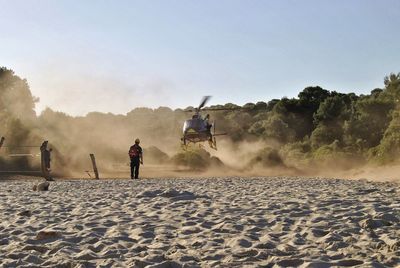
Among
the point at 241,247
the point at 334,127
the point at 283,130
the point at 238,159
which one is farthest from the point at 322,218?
the point at 283,130

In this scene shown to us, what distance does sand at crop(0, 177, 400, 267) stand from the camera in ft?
23.4

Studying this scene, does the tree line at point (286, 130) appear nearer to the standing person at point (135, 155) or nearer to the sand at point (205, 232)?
the standing person at point (135, 155)

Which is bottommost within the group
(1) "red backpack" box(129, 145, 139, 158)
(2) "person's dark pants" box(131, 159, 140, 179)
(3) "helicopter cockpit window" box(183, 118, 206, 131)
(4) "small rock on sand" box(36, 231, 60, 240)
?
(4) "small rock on sand" box(36, 231, 60, 240)

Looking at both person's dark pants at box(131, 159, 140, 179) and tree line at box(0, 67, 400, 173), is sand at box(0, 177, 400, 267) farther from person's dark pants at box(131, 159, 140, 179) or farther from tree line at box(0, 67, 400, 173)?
tree line at box(0, 67, 400, 173)

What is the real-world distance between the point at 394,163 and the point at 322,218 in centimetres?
2612

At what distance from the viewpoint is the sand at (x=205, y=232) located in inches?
281

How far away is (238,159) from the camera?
49000 millimetres

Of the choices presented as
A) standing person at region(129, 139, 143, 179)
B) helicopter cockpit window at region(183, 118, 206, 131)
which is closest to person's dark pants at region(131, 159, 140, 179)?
standing person at region(129, 139, 143, 179)

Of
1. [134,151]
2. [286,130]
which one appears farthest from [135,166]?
[286,130]

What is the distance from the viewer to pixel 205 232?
8.72 metres

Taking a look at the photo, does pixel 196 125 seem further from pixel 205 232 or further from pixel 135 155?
pixel 205 232

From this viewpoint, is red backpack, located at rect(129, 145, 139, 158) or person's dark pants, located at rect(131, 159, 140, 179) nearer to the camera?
red backpack, located at rect(129, 145, 139, 158)

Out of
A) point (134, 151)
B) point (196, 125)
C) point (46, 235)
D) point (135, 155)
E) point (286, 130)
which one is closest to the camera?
point (46, 235)

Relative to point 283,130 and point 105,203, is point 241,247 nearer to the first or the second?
point 105,203
